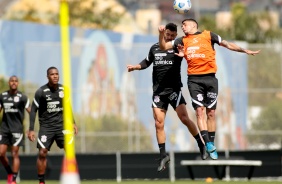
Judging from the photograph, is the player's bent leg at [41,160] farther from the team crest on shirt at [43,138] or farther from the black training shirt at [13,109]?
the black training shirt at [13,109]

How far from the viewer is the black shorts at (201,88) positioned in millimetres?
20438

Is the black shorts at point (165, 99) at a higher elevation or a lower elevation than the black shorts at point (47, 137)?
higher

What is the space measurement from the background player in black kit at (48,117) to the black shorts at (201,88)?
9.32ft

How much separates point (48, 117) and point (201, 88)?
346cm

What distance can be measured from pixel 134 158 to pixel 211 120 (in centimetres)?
1213

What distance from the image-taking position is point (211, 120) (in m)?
20.6

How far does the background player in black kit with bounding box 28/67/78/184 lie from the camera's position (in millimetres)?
22219

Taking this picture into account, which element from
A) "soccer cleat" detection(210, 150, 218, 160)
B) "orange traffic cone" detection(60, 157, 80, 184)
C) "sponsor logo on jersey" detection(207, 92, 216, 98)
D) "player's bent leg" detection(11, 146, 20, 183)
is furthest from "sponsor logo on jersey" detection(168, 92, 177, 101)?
"orange traffic cone" detection(60, 157, 80, 184)

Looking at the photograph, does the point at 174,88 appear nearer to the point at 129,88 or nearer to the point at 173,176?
the point at 173,176

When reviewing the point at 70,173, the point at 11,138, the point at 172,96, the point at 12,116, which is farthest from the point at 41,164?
the point at 70,173

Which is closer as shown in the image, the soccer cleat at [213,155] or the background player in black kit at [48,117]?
A: the soccer cleat at [213,155]

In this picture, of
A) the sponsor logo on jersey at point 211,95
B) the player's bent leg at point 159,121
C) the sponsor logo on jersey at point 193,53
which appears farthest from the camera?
the player's bent leg at point 159,121

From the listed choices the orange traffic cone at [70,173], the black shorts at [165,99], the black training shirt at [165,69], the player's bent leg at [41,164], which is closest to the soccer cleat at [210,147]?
the black shorts at [165,99]

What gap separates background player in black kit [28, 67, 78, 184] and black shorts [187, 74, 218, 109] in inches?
112
